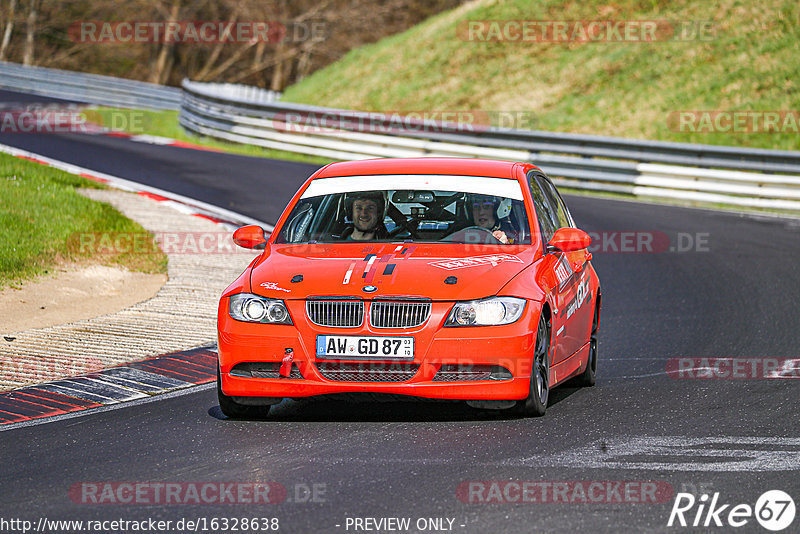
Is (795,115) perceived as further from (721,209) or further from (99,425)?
(99,425)

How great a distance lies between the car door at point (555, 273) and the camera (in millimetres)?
8047

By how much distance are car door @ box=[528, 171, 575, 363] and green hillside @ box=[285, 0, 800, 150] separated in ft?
66.4

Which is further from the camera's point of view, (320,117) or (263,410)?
(320,117)

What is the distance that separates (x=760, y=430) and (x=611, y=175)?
16699mm

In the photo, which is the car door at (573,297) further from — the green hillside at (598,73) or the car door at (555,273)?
the green hillside at (598,73)

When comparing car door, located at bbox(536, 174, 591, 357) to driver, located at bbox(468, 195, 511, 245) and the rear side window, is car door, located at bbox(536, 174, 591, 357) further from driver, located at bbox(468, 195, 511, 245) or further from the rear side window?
driver, located at bbox(468, 195, 511, 245)

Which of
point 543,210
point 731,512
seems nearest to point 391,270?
point 543,210

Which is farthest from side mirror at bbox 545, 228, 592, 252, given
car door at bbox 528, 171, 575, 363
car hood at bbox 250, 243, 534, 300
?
car hood at bbox 250, 243, 534, 300

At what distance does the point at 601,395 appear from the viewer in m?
8.59

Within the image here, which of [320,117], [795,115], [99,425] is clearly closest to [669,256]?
[99,425]

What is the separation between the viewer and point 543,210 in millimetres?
8977

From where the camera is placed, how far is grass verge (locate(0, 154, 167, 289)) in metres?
13.3

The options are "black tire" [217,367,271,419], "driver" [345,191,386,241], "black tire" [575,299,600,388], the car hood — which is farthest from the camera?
"black tire" [575,299,600,388]

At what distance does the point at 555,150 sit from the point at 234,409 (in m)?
17.4
